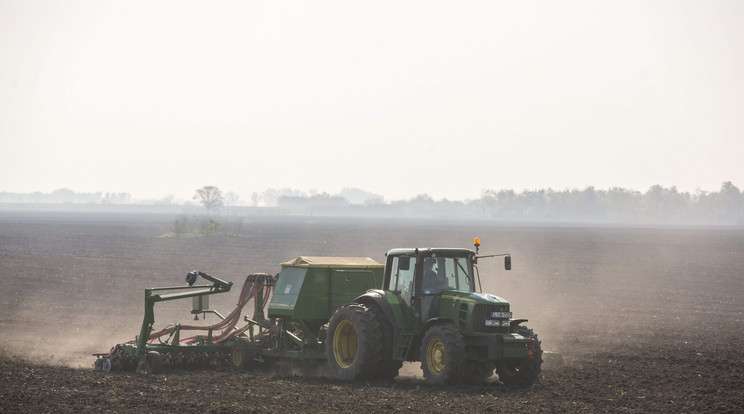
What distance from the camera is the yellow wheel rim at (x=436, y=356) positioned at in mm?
14398

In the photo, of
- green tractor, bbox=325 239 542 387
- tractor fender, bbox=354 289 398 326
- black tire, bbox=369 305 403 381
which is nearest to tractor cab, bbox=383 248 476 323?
green tractor, bbox=325 239 542 387

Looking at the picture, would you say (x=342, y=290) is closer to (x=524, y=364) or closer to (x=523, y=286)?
(x=524, y=364)

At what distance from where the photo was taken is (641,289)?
1535 inches

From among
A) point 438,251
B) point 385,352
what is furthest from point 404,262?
point 385,352

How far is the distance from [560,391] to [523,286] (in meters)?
25.4

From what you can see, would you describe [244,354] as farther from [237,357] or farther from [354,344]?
[354,344]

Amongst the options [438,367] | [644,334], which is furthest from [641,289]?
[438,367]

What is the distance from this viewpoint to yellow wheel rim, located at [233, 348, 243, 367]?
17337 mm

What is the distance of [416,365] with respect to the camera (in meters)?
17.9

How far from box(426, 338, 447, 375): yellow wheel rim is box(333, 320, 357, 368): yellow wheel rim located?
180 cm

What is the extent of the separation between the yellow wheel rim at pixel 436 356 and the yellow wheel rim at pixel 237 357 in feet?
14.9

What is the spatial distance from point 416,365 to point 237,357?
3.70 metres

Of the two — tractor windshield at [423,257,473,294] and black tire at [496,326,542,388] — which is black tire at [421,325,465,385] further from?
black tire at [496,326,542,388]

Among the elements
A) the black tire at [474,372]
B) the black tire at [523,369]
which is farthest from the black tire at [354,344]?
the black tire at [523,369]
